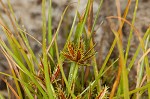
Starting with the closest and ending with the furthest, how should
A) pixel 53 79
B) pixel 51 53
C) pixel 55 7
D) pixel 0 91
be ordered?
pixel 53 79, pixel 51 53, pixel 0 91, pixel 55 7

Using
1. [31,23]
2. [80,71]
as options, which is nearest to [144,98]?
[80,71]

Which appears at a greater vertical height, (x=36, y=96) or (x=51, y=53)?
(x=51, y=53)

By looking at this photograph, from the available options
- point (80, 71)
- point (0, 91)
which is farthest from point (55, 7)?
point (0, 91)

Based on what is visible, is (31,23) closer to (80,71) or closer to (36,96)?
(80,71)

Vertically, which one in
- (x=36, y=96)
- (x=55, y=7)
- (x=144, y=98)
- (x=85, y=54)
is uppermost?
(x=55, y=7)

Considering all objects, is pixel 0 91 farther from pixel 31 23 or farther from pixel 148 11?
pixel 148 11

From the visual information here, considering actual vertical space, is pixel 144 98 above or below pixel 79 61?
below

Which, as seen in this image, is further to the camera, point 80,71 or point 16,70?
point 80,71

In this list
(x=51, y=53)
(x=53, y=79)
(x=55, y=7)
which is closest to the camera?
(x=53, y=79)

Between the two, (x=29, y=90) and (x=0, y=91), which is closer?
(x=29, y=90)
